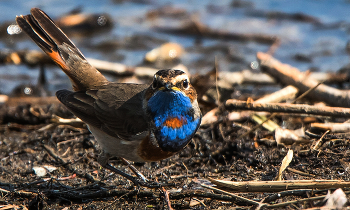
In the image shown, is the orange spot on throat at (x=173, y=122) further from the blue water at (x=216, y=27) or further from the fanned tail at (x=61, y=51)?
the blue water at (x=216, y=27)

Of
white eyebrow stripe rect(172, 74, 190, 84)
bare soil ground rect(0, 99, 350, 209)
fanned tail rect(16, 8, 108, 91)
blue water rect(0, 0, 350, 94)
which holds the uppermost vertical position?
blue water rect(0, 0, 350, 94)

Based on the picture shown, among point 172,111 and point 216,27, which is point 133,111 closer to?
point 172,111

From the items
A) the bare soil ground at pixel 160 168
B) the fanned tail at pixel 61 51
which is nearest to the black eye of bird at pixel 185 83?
the bare soil ground at pixel 160 168

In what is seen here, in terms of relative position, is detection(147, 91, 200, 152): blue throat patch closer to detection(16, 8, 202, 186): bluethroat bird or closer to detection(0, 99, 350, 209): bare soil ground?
detection(16, 8, 202, 186): bluethroat bird

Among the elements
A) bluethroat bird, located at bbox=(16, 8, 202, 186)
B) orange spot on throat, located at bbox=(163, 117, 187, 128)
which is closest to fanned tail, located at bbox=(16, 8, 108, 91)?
bluethroat bird, located at bbox=(16, 8, 202, 186)

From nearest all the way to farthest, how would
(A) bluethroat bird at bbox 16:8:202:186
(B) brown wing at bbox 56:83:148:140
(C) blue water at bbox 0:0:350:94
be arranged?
(A) bluethroat bird at bbox 16:8:202:186, (B) brown wing at bbox 56:83:148:140, (C) blue water at bbox 0:0:350:94

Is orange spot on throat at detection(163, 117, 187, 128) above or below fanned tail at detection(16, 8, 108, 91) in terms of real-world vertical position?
below

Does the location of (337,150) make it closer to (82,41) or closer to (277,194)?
(277,194)
